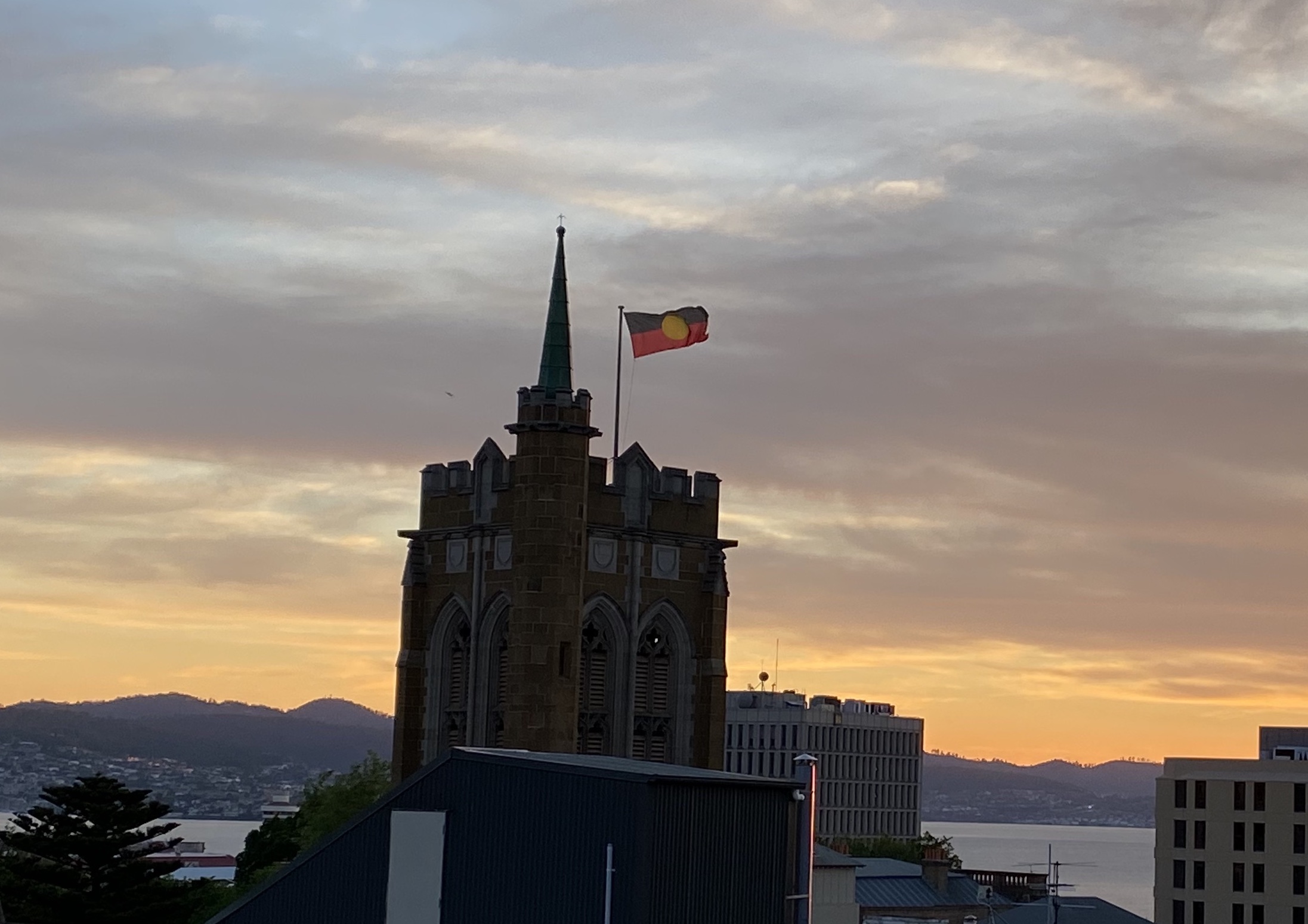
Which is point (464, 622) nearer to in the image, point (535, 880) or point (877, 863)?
point (535, 880)

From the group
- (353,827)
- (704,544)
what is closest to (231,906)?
(353,827)

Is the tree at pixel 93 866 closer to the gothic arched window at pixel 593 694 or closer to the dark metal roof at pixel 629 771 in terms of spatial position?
the gothic arched window at pixel 593 694

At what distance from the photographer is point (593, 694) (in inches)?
2440

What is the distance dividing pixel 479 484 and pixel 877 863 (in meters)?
110

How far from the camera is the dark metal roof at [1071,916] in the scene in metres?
139

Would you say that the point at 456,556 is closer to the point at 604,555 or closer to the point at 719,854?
Answer: the point at 604,555

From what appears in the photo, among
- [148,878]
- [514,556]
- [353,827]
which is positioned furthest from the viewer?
[148,878]

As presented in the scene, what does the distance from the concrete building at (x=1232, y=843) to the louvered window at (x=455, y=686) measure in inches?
3652

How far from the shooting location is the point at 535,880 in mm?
43812

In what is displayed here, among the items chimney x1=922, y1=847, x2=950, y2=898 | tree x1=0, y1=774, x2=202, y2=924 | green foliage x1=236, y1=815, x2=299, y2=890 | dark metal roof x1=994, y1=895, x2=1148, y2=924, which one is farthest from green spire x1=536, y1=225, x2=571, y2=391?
chimney x1=922, y1=847, x2=950, y2=898

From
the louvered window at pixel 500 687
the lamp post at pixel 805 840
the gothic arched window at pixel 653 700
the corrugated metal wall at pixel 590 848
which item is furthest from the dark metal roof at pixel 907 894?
the lamp post at pixel 805 840

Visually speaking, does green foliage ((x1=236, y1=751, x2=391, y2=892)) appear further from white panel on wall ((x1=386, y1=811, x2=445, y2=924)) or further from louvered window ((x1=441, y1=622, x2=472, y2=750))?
white panel on wall ((x1=386, y1=811, x2=445, y2=924))

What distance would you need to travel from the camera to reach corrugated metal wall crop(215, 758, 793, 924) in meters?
42.1

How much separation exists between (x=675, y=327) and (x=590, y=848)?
84.2 feet
